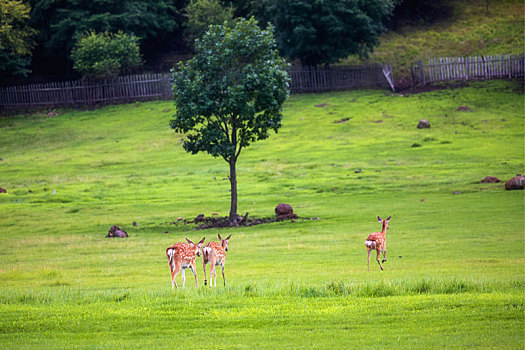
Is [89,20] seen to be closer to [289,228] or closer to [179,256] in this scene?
[289,228]

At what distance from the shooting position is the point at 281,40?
69500mm

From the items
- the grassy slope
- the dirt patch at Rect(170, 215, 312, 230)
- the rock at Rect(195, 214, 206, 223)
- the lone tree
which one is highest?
the grassy slope

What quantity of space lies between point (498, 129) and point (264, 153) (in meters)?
19.0

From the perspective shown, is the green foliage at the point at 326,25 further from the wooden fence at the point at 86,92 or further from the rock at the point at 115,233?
the rock at the point at 115,233

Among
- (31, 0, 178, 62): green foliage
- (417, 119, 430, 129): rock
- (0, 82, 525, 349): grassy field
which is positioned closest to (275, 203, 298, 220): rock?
(0, 82, 525, 349): grassy field

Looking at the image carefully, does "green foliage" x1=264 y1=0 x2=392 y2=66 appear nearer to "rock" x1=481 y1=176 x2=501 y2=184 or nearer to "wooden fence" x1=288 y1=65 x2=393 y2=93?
"wooden fence" x1=288 y1=65 x2=393 y2=93

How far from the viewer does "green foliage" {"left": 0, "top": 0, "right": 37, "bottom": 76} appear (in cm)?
6876

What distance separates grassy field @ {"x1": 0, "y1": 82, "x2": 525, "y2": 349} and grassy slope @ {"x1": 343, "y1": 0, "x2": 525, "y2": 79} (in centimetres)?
907

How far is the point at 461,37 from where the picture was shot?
75.8 metres

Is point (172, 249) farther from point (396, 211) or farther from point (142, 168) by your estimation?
point (142, 168)

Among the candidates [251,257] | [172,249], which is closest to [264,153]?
[251,257]

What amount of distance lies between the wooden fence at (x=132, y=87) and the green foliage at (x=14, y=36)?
2.85 meters

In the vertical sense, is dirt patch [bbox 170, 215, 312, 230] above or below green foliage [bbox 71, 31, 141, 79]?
below

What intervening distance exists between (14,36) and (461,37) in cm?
4998
